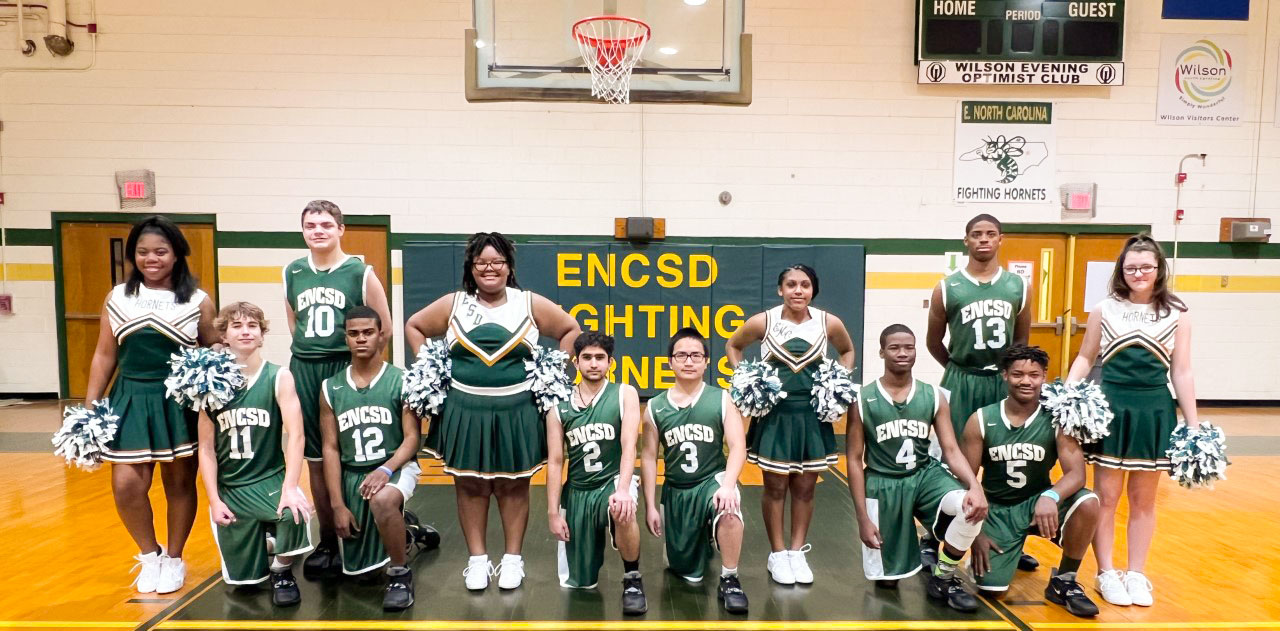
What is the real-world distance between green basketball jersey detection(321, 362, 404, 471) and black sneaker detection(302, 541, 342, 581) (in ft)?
2.02

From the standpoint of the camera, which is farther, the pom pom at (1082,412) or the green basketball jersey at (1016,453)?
the green basketball jersey at (1016,453)

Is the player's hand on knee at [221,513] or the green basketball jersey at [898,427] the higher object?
the green basketball jersey at [898,427]

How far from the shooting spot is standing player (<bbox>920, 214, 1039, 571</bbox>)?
12.0 feet

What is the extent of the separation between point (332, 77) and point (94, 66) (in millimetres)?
2680

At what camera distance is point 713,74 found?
20.2 ft

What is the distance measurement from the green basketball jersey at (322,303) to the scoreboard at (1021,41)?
7.05 m

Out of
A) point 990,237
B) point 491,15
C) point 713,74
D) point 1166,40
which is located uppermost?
point 1166,40

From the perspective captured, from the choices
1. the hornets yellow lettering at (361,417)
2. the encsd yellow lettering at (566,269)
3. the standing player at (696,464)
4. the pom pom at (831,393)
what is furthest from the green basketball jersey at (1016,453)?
the encsd yellow lettering at (566,269)

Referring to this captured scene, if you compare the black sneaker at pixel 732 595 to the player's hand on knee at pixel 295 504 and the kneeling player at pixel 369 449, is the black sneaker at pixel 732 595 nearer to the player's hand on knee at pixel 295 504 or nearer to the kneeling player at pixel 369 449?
the kneeling player at pixel 369 449

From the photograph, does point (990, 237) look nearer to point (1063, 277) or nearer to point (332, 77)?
point (1063, 277)

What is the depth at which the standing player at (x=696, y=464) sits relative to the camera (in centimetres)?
318

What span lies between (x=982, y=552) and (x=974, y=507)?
0.30 m

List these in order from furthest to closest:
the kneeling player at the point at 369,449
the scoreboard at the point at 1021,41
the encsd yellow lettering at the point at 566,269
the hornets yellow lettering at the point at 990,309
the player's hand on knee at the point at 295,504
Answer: the encsd yellow lettering at the point at 566,269, the scoreboard at the point at 1021,41, the hornets yellow lettering at the point at 990,309, the kneeling player at the point at 369,449, the player's hand on knee at the point at 295,504

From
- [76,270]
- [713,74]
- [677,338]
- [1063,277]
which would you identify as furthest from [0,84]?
[1063,277]
